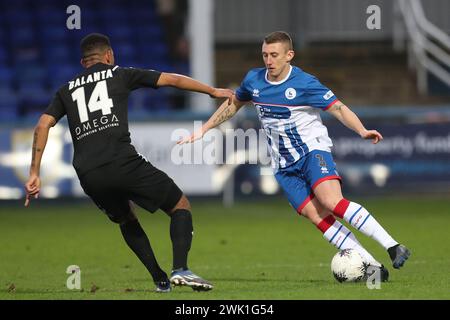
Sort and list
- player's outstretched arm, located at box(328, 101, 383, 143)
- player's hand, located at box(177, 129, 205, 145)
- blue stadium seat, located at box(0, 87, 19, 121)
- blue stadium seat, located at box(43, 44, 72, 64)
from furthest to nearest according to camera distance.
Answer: blue stadium seat, located at box(43, 44, 72, 64) → blue stadium seat, located at box(0, 87, 19, 121) → player's hand, located at box(177, 129, 205, 145) → player's outstretched arm, located at box(328, 101, 383, 143)

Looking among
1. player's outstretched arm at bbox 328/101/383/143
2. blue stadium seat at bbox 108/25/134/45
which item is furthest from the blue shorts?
blue stadium seat at bbox 108/25/134/45

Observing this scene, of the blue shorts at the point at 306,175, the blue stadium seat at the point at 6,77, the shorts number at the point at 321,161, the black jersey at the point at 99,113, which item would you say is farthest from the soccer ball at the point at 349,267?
the blue stadium seat at the point at 6,77

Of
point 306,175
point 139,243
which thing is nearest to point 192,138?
point 306,175

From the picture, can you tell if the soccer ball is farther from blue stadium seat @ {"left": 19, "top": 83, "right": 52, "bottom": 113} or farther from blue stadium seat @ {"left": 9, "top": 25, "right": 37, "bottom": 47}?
blue stadium seat @ {"left": 9, "top": 25, "right": 37, "bottom": 47}

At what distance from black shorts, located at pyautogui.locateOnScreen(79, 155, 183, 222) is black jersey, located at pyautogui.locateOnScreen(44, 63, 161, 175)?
69 millimetres

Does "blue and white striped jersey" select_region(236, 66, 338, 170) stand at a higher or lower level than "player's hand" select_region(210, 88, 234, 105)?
lower

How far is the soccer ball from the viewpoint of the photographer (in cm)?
936

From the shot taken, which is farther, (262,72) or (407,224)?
(407,224)

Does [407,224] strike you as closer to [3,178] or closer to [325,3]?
[3,178]

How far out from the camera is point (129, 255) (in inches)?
517

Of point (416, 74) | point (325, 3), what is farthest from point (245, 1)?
point (416, 74)

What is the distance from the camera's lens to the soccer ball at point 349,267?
9359 millimetres

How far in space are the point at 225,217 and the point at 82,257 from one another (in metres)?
5.49

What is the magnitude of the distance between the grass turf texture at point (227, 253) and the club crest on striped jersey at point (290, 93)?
1587 mm
